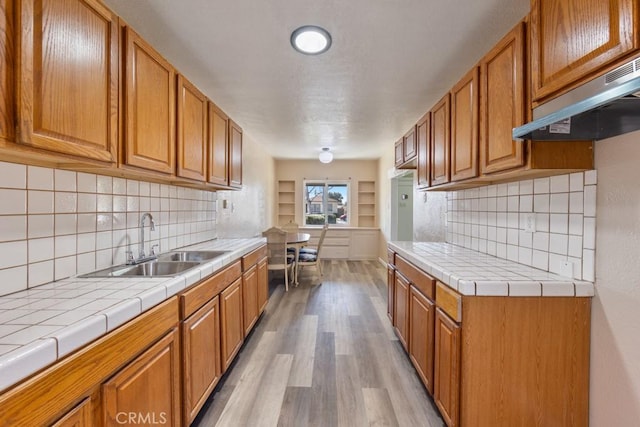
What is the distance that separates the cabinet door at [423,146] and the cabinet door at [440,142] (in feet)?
0.30

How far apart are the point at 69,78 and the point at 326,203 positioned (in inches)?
236

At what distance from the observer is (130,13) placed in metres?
1.64

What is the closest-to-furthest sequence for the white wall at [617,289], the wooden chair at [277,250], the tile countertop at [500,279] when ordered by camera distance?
the white wall at [617,289] < the tile countertop at [500,279] < the wooden chair at [277,250]

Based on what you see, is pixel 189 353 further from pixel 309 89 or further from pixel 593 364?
pixel 309 89

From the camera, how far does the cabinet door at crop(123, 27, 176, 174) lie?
4.91ft

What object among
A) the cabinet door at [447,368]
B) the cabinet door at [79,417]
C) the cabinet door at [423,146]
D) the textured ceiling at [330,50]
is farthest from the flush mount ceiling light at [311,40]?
the cabinet door at [79,417]

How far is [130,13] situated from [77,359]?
5.77 feet

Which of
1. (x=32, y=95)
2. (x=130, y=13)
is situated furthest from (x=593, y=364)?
(x=130, y=13)

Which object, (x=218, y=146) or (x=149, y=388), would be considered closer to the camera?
(x=149, y=388)

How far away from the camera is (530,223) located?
5.89ft

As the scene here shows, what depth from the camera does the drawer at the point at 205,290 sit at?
1.53 m

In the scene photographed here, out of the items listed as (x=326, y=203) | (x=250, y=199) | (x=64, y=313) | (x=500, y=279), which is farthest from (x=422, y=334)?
(x=326, y=203)

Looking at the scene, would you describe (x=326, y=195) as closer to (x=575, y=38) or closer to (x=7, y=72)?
(x=575, y=38)

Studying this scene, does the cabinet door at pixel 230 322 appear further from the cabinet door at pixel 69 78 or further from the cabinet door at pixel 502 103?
the cabinet door at pixel 502 103
